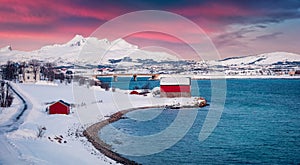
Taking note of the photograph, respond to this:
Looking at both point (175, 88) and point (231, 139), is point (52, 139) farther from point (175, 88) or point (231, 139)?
point (175, 88)

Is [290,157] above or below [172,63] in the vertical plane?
below

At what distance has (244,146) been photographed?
19.3 meters

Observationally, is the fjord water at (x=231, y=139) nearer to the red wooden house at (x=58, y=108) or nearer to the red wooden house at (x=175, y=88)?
the red wooden house at (x=58, y=108)

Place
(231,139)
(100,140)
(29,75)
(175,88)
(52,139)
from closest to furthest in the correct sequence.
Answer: (52,139) → (100,140) → (231,139) → (175,88) → (29,75)

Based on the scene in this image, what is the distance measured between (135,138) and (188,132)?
4379 mm

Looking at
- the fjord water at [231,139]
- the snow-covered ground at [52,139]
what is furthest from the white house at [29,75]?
the fjord water at [231,139]

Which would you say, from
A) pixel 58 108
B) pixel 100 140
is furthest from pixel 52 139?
pixel 58 108

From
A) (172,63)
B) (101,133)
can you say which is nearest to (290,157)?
(101,133)

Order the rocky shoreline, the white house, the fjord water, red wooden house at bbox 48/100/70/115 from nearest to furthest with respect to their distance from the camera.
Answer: the rocky shoreline < the fjord water < red wooden house at bbox 48/100/70/115 < the white house

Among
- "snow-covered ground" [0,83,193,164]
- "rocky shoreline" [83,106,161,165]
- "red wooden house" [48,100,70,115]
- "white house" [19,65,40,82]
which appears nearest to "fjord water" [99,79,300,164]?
"rocky shoreline" [83,106,161,165]

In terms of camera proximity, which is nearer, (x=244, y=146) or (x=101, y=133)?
(x=244, y=146)

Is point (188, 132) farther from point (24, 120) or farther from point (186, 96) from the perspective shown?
point (186, 96)

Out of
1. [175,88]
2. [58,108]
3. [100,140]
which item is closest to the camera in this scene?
[100,140]

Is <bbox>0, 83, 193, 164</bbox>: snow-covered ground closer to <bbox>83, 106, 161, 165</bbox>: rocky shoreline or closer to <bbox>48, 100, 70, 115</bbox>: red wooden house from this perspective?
<bbox>83, 106, 161, 165</bbox>: rocky shoreline
